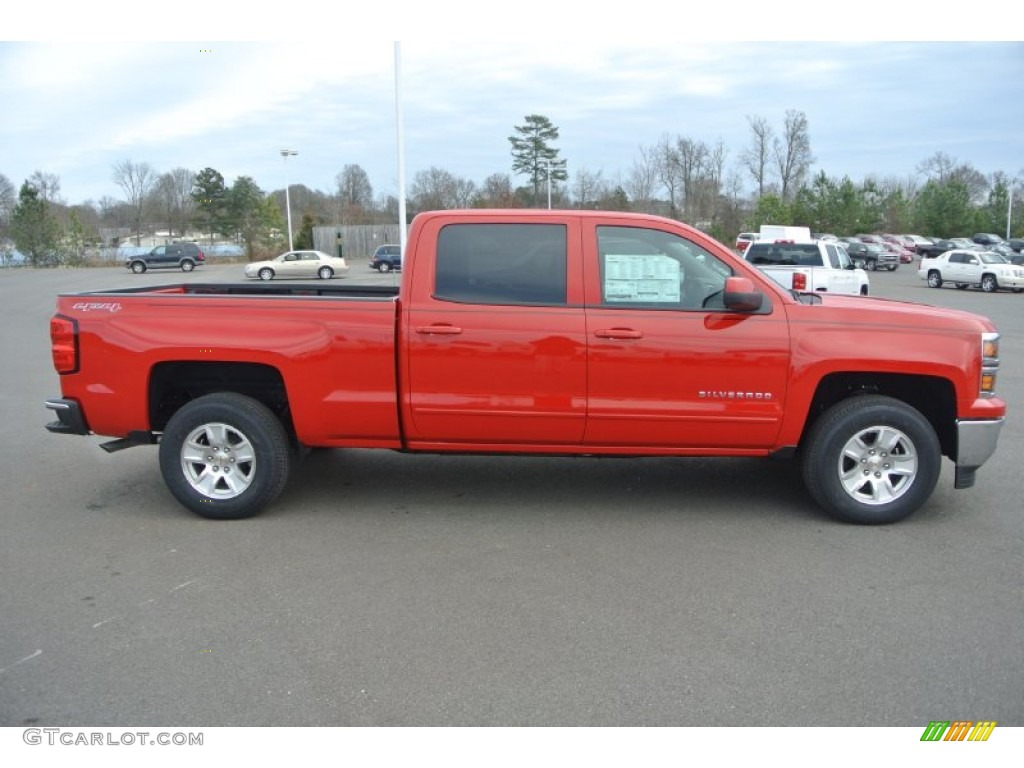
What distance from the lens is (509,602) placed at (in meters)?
4.29

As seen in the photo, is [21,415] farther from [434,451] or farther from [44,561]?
[434,451]

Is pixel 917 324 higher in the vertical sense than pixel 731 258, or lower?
lower

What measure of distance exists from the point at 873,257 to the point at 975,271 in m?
16.3

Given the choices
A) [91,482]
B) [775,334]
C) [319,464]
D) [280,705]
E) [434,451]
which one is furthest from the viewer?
[319,464]

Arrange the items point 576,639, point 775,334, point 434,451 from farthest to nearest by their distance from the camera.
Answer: point 434,451
point 775,334
point 576,639

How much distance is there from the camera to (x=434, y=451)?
18.4 feet

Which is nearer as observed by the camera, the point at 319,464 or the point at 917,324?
the point at 917,324

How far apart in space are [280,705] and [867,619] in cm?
273

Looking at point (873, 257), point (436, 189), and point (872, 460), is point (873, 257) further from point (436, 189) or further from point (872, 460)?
point (872, 460)

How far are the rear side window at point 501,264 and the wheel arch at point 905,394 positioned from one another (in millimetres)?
1860

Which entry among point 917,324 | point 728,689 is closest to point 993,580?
point 917,324

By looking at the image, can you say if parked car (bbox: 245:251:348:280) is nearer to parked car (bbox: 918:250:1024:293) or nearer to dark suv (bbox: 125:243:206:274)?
dark suv (bbox: 125:243:206:274)

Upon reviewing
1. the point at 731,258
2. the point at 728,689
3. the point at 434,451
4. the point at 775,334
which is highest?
the point at 731,258

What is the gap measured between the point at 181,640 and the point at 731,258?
379 centimetres
